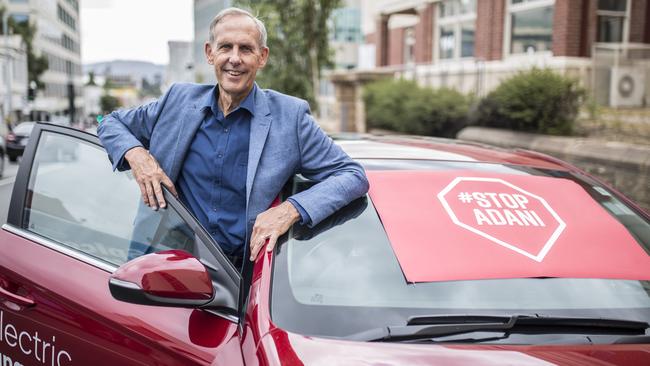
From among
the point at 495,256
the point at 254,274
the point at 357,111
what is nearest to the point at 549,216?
the point at 495,256

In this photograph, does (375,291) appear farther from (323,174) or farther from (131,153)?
(131,153)

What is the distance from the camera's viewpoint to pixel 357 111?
22.1 m

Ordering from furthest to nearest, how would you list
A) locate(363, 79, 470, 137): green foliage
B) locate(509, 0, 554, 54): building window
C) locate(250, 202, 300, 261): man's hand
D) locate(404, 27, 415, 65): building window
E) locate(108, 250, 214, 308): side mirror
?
1. locate(404, 27, 415, 65): building window
2. locate(509, 0, 554, 54): building window
3. locate(363, 79, 470, 137): green foliage
4. locate(250, 202, 300, 261): man's hand
5. locate(108, 250, 214, 308): side mirror

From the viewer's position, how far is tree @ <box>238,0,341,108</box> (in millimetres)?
24812

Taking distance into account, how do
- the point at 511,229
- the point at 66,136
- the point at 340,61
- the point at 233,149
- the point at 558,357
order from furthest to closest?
the point at 340,61 → the point at 66,136 → the point at 233,149 → the point at 511,229 → the point at 558,357

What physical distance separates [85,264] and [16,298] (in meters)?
0.29

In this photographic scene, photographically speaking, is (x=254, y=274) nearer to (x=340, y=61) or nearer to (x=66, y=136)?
(x=66, y=136)

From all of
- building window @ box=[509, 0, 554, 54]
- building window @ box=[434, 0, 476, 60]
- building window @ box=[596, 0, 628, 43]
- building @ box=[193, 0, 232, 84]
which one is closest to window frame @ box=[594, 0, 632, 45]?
building window @ box=[596, 0, 628, 43]

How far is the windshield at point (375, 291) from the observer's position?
6.17 feet

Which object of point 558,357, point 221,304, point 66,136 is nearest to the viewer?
point 558,357

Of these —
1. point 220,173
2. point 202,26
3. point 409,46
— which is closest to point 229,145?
point 220,173

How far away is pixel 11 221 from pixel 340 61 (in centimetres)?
6649

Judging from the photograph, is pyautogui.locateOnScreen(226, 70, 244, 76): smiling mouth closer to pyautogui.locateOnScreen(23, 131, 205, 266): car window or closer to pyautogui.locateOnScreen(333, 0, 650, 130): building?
pyautogui.locateOnScreen(23, 131, 205, 266): car window

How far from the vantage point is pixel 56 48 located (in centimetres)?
9000
